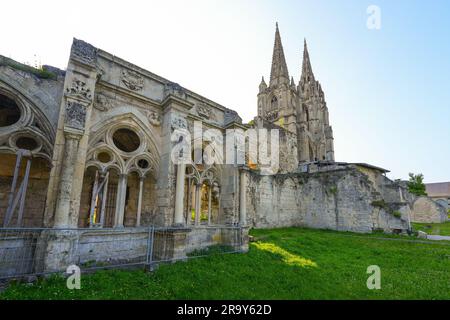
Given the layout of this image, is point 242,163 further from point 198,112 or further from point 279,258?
point 279,258

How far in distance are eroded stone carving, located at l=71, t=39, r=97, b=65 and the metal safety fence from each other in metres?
4.13

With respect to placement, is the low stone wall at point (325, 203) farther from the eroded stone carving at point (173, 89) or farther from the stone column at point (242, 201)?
the eroded stone carving at point (173, 89)

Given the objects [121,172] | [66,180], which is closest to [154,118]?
[121,172]

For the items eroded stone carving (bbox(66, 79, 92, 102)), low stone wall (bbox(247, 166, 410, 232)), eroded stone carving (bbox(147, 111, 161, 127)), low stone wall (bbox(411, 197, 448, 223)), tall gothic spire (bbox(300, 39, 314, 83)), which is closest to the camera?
eroded stone carving (bbox(66, 79, 92, 102))

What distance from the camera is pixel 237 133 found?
29.0ft

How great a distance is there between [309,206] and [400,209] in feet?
18.2

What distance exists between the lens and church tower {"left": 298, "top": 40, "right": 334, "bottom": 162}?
36.1 m

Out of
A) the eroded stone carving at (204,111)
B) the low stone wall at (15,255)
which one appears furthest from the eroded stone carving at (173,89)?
the low stone wall at (15,255)

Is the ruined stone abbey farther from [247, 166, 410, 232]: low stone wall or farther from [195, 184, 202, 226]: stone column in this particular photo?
[247, 166, 410, 232]: low stone wall

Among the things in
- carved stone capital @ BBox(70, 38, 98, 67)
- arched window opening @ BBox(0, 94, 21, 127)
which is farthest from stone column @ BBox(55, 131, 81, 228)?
arched window opening @ BBox(0, 94, 21, 127)

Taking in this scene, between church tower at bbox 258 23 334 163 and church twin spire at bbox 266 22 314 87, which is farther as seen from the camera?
church twin spire at bbox 266 22 314 87

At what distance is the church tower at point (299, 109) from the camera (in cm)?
3516

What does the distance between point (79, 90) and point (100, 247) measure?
12.8ft
